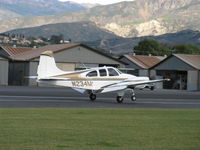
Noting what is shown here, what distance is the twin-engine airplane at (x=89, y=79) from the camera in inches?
1266

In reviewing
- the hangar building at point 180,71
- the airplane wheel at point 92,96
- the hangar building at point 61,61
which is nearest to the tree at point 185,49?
the hangar building at point 180,71

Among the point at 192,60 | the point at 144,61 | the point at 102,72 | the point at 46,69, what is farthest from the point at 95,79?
the point at 144,61

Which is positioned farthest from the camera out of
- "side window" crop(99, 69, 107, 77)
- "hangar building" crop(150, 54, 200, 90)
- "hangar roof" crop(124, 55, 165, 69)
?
"hangar roof" crop(124, 55, 165, 69)

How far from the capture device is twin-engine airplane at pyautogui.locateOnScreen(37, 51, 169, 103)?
3216cm

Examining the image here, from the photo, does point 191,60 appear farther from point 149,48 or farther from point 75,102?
point 149,48

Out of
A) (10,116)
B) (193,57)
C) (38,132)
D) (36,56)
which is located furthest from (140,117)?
(193,57)

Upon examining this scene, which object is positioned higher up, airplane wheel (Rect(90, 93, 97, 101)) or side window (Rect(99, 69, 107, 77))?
side window (Rect(99, 69, 107, 77))

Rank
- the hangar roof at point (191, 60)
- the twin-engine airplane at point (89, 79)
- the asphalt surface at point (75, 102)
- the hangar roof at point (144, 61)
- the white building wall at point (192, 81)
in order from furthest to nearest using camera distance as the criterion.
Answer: the hangar roof at point (144, 61)
the hangar roof at point (191, 60)
the white building wall at point (192, 81)
the twin-engine airplane at point (89, 79)
the asphalt surface at point (75, 102)

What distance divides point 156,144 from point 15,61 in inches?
2251

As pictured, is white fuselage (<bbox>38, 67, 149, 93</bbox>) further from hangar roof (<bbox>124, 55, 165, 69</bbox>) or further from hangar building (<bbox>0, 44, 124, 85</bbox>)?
hangar roof (<bbox>124, 55, 165, 69</bbox>)

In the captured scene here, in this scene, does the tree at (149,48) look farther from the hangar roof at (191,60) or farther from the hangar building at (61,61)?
the hangar building at (61,61)

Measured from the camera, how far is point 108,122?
18.3 m

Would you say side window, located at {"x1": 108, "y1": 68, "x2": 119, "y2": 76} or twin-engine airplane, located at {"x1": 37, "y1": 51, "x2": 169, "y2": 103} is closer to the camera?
twin-engine airplane, located at {"x1": 37, "y1": 51, "x2": 169, "y2": 103}

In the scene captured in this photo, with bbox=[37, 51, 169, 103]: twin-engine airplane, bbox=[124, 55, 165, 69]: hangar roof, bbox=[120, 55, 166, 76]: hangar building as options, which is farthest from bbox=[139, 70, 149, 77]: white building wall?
bbox=[37, 51, 169, 103]: twin-engine airplane
